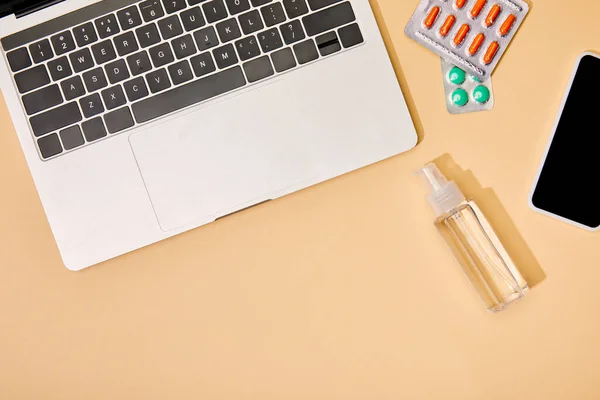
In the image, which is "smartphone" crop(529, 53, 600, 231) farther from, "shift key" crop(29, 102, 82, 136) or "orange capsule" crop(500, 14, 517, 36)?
"shift key" crop(29, 102, 82, 136)

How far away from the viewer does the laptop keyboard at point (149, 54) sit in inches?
23.0

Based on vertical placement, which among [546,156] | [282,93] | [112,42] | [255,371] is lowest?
[255,371]

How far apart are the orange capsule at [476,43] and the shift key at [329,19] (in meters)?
0.14

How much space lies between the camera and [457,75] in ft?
1.99

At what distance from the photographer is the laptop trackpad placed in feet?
1.93

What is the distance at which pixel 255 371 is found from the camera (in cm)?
64

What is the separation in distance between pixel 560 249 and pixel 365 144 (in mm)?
259

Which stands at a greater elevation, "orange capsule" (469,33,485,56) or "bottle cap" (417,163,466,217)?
"orange capsule" (469,33,485,56)

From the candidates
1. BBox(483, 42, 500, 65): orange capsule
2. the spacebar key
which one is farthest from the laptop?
BBox(483, 42, 500, 65): orange capsule

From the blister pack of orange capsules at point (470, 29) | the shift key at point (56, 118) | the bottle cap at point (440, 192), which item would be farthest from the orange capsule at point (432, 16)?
the shift key at point (56, 118)

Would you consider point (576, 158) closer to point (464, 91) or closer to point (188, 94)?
point (464, 91)

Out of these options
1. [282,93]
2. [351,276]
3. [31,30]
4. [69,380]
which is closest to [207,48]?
[282,93]

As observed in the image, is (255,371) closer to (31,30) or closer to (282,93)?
(282,93)

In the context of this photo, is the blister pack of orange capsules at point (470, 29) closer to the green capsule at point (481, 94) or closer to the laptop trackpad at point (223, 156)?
the green capsule at point (481, 94)
